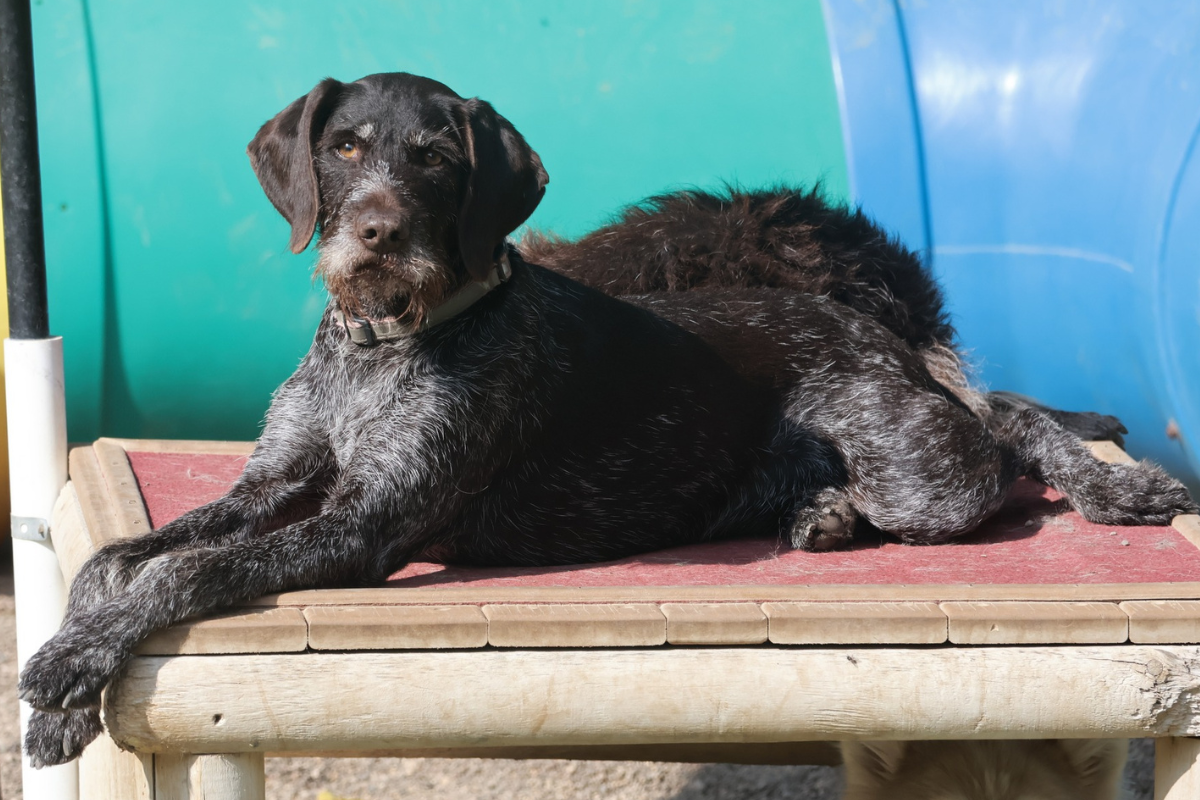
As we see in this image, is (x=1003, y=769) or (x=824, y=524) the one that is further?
(x=824, y=524)

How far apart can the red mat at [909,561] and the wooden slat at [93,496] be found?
5.2 inches

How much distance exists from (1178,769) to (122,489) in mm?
2950

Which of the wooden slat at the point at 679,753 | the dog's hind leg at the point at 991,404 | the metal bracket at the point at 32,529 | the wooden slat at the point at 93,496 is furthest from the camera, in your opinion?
the dog's hind leg at the point at 991,404

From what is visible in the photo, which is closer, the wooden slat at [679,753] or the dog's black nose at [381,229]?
the dog's black nose at [381,229]

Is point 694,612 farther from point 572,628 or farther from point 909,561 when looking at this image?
point 909,561

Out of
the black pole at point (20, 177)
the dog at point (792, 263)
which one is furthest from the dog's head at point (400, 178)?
the dog at point (792, 263)

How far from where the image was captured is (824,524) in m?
3.38

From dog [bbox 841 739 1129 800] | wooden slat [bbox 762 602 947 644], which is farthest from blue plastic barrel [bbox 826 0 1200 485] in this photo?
wooden slat [bbox 762 602 947 644]

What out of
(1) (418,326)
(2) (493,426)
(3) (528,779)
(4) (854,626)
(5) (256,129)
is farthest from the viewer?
(5) (256,129)

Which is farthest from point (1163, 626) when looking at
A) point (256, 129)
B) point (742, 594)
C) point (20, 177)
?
point (256, 129)

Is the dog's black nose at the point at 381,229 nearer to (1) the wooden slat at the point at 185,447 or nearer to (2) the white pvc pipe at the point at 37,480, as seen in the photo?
(2) the white pvc pipe at the point at 37,480

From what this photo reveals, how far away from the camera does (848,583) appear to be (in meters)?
2.89

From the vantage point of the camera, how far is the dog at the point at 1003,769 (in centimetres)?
284

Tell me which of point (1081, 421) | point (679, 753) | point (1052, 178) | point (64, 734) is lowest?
point (679, 753)
